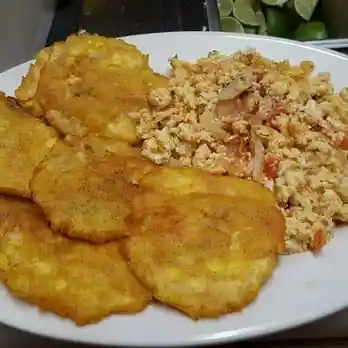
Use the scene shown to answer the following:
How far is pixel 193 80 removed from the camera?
1483 millimetres

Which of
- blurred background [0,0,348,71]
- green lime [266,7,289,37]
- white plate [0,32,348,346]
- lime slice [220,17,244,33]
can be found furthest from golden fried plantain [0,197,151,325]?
green lime [266,7,289,37]

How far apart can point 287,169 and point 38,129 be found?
0.53 m

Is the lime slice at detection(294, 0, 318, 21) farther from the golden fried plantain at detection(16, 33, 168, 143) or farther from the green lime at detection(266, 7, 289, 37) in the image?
the golden fried plantain at detection(16, 33, 168, 143)

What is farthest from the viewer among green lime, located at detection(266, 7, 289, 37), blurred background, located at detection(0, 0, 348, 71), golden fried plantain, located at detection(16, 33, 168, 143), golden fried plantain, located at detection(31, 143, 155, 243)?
green lime, located at detection(266, 7, 289, 37)

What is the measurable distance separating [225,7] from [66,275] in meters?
1.64

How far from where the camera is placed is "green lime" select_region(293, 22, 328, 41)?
2387mm

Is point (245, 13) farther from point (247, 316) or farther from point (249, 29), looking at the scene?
point (247, 316)

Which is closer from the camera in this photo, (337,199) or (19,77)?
(337,199)

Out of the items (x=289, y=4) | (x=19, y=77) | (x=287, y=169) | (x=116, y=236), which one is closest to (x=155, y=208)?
(x=116, y=236)

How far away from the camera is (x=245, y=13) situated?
2.48 m

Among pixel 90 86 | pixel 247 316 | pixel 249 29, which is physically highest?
pixel 90 86

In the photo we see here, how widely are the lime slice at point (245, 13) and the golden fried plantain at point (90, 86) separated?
101 centimetres

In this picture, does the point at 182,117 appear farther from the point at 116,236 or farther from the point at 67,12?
the point at 67,12

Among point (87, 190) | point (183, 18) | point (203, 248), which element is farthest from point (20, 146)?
point (183, 18)
